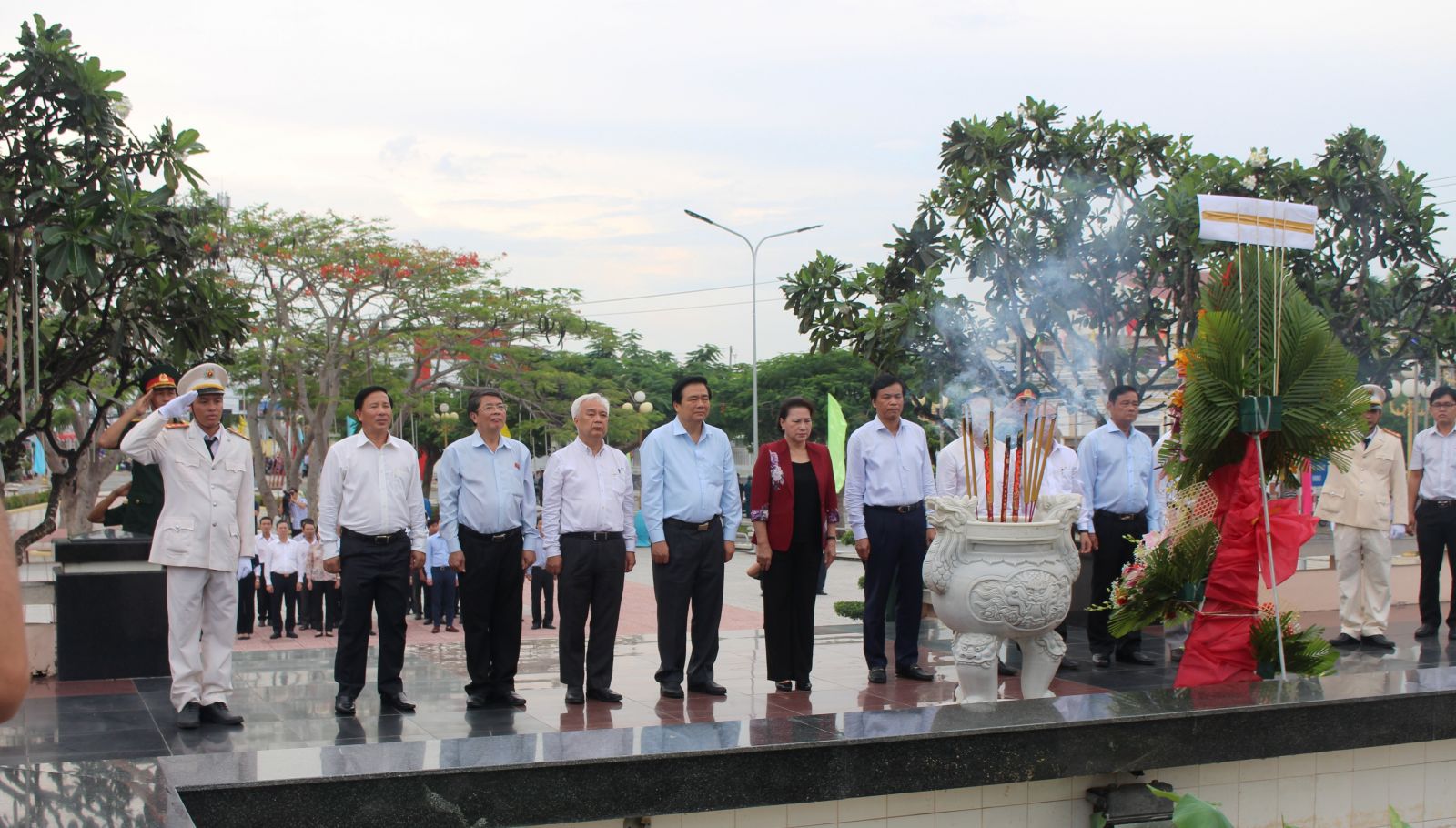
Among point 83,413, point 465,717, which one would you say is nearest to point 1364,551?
point 465,717

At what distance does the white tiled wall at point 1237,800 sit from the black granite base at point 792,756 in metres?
0.08

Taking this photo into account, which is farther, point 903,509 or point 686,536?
point 903,509

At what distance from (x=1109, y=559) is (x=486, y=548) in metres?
3.83

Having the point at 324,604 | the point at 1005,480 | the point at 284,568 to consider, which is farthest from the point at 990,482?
the point at 324,604

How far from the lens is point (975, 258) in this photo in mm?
12102

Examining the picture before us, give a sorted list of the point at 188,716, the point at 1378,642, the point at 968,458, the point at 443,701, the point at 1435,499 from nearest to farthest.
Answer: the point at 188,716 → the point at 968,458 → the point at 443,701 → the point at 1378,642 → the point at 1435,499

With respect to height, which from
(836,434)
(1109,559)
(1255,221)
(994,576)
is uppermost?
(1255,221)

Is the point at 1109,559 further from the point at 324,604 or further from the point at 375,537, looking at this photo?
the point at 324,604

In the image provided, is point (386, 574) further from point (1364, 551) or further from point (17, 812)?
point (1364, 551)

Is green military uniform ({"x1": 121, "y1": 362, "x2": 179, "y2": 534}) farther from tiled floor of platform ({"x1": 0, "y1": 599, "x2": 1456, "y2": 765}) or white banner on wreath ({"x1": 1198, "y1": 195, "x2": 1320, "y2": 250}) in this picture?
white banner on wreath ({"x1": 1198, "y1": 195, "x2": 1320, "y2": 250})

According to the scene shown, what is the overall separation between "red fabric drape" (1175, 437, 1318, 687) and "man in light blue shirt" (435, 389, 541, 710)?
324 cm

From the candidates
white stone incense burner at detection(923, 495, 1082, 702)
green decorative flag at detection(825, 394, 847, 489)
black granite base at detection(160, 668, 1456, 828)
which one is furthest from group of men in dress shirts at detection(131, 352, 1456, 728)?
green decorative flag at detection(825, 394, 847, 489)

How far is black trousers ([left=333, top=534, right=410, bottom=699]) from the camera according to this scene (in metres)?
6.04

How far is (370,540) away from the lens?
6.07m
